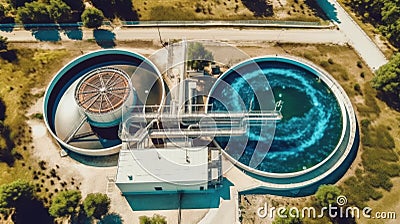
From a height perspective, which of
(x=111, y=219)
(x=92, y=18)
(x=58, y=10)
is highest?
(x=58, y=10)

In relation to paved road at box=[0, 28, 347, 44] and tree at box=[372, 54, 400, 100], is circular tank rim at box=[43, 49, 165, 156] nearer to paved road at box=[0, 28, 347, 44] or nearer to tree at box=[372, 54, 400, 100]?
paved road at box=[0, 28, 347, 44]

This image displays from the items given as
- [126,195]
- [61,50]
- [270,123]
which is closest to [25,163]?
[126,195]

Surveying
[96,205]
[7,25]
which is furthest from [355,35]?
[7,25]

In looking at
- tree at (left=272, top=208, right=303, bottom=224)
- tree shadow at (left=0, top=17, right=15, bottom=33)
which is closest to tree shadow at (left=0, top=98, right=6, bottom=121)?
tree shadow at (left=0, top=17, right=15, bottom=33)

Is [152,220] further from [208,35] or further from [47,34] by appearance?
[47,34]

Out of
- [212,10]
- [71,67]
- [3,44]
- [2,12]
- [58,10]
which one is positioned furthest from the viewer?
[212,10]

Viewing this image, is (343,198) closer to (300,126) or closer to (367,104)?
(300,126)
